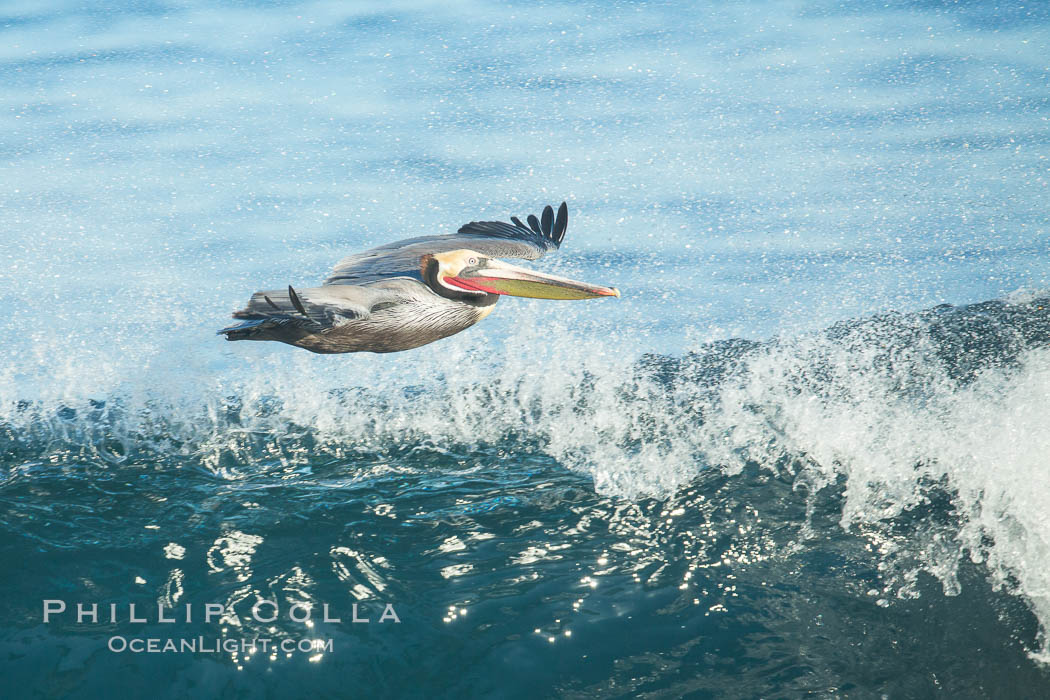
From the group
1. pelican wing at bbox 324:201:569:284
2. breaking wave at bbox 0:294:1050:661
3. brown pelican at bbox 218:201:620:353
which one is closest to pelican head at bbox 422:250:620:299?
brown pelican at bbox 218:201:620:353

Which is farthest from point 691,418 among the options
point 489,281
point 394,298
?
point 394,298

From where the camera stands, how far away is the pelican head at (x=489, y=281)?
15.9 ft

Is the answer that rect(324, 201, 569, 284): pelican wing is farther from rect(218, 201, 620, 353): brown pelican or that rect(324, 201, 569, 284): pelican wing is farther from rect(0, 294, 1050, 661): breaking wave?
rect(0, 294, 1050, 661): breaking wave

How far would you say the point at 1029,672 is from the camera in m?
5.82

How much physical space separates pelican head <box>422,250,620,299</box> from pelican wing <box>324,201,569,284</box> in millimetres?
221

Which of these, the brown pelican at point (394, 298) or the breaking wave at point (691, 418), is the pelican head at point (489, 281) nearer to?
the brown pelican at point (394, 298)

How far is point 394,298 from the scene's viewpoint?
4.70 metres

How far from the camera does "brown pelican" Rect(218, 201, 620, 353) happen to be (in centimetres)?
412

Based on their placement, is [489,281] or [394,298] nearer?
[394,298]

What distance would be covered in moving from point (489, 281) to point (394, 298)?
535mm

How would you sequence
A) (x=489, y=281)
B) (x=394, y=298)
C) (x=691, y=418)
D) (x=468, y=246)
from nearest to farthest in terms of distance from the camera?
(x=394, y=298) < (x=489, y=281) < (x=468, y=246) < (x=691, y=418)

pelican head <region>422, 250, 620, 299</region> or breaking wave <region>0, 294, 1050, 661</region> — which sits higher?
pelican head <region>422, 250, 620, 299</region>

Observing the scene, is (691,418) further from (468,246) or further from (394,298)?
(394,298)

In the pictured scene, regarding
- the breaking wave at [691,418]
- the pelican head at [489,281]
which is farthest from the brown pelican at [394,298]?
the breaking wave at [691,418]
